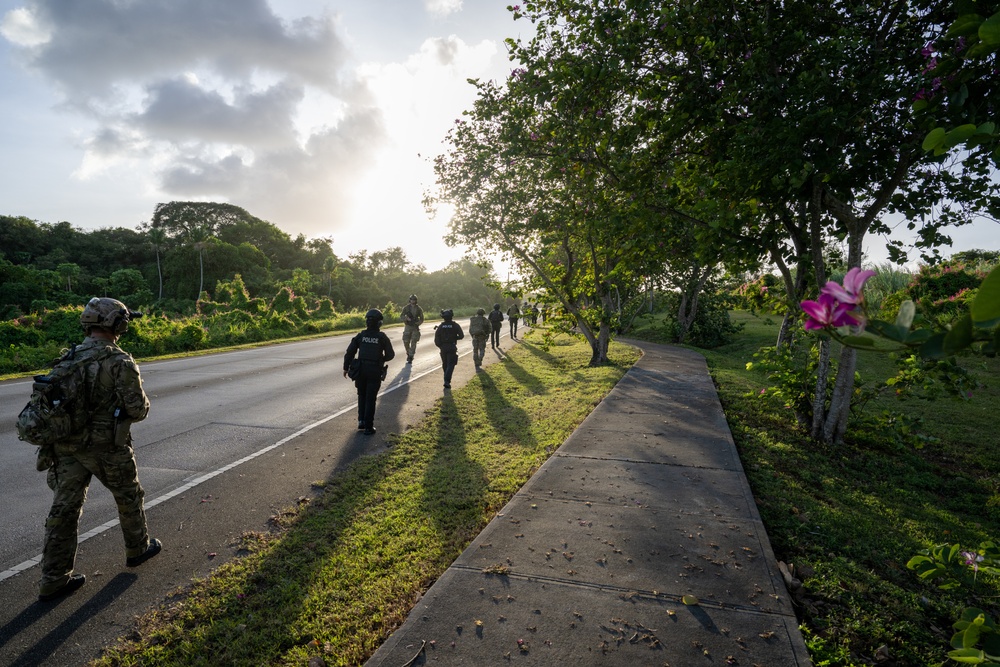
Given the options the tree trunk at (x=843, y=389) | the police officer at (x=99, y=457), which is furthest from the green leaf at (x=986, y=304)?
the tree trunk at (x=843, y=389)

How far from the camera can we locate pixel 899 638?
3061mm

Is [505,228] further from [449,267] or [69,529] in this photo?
[449,267]

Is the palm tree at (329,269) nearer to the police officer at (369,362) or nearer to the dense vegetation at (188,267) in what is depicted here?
the dense vegetation at (188,267)

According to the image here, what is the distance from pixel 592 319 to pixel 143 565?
1268cm

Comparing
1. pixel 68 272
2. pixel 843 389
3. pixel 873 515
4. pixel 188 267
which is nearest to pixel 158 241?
pixel 188 267

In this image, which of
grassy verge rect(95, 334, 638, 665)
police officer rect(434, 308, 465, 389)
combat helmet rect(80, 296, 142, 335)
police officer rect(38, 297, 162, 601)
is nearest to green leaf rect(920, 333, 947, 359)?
grassy verge rect(95, 334, 638, 665)

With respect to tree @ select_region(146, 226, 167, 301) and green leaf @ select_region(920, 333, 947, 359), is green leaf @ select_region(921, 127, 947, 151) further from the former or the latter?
tree @ select_region(146, 226, 167, 301)

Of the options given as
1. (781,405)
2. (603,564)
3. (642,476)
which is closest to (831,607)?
(603,564)

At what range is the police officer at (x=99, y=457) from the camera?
11.8 ft

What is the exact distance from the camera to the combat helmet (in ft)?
12.5

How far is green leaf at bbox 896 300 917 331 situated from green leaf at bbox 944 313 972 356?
0.08 meters

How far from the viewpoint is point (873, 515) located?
496 centimetres

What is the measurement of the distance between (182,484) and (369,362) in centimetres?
285

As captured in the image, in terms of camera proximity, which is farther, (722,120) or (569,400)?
(569,400)
